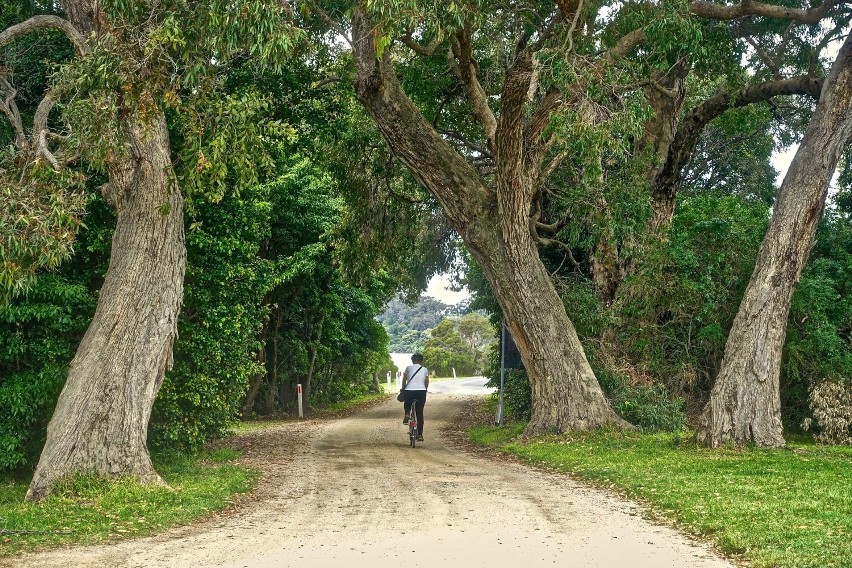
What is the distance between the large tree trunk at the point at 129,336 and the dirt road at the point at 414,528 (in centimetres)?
198

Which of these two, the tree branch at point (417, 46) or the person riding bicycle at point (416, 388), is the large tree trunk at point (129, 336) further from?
the person riding bicycle at point (416, 388)

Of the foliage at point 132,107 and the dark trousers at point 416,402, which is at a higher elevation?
the foliage at point 132,107

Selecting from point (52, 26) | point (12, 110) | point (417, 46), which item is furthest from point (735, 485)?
point (12, 110)

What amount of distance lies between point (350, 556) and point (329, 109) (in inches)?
508

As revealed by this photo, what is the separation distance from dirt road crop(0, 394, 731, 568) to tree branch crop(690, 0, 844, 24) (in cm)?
882

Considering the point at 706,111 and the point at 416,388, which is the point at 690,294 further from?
the point at 416,388

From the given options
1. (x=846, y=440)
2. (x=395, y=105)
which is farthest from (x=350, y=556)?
(x=846, y=440)

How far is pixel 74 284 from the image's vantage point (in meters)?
13.1

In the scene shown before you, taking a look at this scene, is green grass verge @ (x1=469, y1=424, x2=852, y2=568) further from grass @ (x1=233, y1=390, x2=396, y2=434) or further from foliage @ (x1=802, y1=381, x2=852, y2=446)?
grass @ (x1=233, y1=390, x2=396, y2=434)

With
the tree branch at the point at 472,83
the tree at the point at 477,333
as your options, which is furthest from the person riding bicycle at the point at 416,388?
the tree at the point at 477,333

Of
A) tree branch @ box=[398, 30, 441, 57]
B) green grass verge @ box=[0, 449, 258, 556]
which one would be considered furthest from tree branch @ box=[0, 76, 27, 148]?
tree branch @ box=[398, 30, 441, 57]

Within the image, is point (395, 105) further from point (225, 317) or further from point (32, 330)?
point (32, 330)

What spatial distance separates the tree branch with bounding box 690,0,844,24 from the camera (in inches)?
646

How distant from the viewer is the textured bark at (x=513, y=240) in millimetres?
16922
